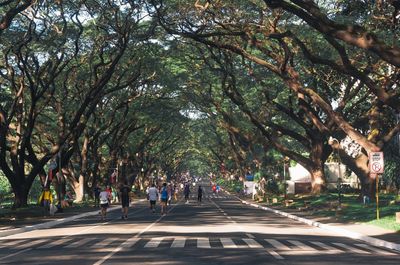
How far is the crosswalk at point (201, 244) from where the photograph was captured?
16.6 m

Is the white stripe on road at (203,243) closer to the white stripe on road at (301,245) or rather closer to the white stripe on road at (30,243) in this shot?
the white stripe on road at (301,245)

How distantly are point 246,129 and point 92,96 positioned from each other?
22341mm

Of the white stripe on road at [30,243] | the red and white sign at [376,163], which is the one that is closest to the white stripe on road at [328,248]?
the red and white sign at [376,163]

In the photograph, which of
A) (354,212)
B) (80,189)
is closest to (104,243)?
(354,212)

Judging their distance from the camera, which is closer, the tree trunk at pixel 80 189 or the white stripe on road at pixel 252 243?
the white stripe on road at pixel 252 243

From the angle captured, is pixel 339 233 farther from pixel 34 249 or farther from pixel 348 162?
pixel 348 162

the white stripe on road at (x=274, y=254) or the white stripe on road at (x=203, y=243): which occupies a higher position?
the white stripe on road at (x=203, y=243)

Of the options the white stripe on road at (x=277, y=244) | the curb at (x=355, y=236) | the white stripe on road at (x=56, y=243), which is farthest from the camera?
the curb at (x=355, y=236)

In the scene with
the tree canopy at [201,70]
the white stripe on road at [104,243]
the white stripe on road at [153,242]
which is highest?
the tree canopy at [201,70]

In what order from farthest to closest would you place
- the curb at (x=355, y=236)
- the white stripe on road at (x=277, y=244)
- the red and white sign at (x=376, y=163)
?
the red and white sign at (x=376, y=163), the curb at (x=355, y=236), the white stripe on road at (x=277, y=244)

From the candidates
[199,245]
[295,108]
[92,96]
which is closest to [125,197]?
[92,96]

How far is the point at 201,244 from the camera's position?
17.7 meters

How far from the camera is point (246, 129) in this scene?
57344 mm

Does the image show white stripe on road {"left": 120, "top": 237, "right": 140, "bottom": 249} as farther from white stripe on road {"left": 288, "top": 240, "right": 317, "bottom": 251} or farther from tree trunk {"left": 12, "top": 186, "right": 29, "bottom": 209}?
tree trunk {"left": 12, "top": 186, "right": 29, "bottom": 209}
